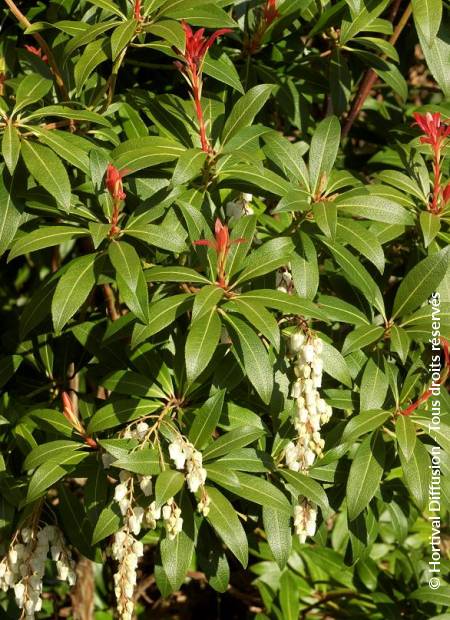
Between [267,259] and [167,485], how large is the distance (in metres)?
0.52

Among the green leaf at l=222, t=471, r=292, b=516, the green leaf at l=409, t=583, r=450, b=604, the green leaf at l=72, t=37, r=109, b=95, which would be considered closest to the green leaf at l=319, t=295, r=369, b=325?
the green leaf at l=222, t=471, r=292, b=516

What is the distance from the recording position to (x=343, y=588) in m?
3.29

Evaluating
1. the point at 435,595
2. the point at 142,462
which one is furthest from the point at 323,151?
the point at 435,595

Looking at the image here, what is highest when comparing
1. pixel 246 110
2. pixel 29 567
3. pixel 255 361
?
pixel 246 110

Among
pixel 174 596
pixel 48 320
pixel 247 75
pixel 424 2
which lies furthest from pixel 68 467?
pixel 174 596

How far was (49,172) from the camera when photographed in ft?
5.85

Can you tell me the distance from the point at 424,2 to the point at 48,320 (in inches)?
48.6

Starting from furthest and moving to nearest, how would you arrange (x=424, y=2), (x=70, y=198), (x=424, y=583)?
(x=424, y=583) → (x=424, y=2) → (x=70, y=198)

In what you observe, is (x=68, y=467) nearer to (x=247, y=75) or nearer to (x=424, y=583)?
(x=247, y=75)

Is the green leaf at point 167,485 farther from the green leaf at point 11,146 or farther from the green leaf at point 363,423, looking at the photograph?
the green leaf at point 11,146

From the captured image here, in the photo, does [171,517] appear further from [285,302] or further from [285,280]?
[285,280]

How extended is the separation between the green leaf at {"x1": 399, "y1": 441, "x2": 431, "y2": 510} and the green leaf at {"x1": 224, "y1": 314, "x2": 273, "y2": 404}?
38 cm

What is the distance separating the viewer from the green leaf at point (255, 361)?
173cm

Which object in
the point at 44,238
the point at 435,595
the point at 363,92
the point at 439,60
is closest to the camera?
the point at 44,238
